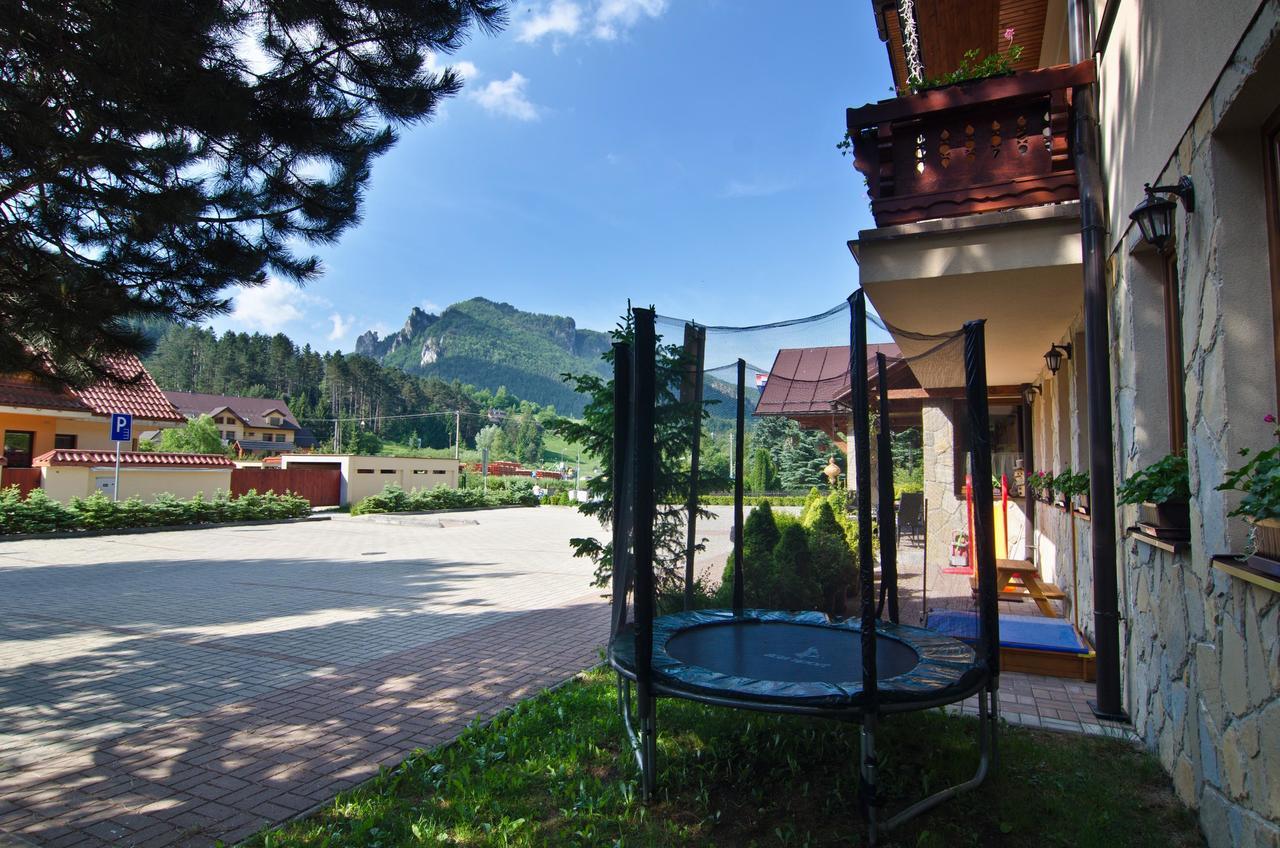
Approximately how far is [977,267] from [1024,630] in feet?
9.38

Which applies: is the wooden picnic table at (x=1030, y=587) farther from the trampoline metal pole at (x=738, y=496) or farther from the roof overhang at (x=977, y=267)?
the trampoline metal pole at (x=738, y=496)

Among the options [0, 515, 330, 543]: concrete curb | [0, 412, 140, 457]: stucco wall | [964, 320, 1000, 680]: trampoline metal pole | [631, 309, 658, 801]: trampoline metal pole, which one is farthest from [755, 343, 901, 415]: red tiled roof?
[0, 412, 140, 457]: stucco wall

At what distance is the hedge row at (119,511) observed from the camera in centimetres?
1426

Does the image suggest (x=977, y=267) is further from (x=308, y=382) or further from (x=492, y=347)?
(x=492, y=347)

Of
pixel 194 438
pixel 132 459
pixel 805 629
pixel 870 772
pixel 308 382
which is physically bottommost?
pixel 870 772

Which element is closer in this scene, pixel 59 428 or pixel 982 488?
pixel 982 488

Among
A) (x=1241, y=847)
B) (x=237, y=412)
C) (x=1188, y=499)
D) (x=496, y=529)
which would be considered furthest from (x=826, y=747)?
(x=237, y=412)

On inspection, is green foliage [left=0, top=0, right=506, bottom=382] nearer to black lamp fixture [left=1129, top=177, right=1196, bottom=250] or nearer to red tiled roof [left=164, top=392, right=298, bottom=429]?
black lamp fixture [left=1129, top=177, right=1196, bottom=250]

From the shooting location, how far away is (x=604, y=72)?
1162 centimetres

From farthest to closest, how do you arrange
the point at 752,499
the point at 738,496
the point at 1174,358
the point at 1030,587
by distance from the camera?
1. the point at 1030,587
2. the point at 752,499
3. the point at 738,496
4. the point at 1174,358

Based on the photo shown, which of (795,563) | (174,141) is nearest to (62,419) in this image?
(174,141)

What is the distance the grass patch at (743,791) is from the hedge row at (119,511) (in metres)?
15.6

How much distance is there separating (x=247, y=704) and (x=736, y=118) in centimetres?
1278

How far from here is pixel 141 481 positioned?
1825 centimetres
